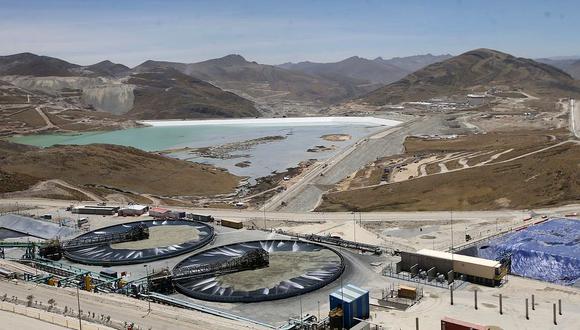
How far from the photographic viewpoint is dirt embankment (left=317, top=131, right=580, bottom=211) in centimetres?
7044

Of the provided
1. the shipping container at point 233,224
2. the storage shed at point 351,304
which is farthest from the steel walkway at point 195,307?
the shipping container at point 233,224

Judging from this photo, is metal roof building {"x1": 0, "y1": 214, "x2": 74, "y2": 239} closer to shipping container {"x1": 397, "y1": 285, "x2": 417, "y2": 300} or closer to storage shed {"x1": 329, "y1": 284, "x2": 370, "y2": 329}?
storage shed {"x1": 329, "y1": 284, "x2": 370, "y2": 329}

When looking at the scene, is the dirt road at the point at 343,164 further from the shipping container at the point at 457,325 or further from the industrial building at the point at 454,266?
the shipping container at the point at 457,325

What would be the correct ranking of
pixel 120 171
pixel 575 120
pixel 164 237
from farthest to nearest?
pixel 575 120 < pixel 120 171 < pixel 164 237

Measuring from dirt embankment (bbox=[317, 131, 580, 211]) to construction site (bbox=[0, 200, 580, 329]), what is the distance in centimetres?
941

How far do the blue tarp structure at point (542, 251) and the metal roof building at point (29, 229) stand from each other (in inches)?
1624

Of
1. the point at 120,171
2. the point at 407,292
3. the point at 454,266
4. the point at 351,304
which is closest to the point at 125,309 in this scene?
the point at 351,304

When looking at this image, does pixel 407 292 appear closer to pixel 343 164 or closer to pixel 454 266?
pixel 454 266

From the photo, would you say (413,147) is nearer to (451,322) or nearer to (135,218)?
(135,218)

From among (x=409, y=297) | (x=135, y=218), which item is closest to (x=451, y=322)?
(x=409, y=297)

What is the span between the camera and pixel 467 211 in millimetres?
68438

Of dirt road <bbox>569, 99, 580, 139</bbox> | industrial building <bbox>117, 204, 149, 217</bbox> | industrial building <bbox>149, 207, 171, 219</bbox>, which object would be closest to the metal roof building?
industrial building <bbox>117, 204, 149, 217</bbox>

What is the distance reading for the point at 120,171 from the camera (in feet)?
373

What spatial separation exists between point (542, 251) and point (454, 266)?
832 centimetres
